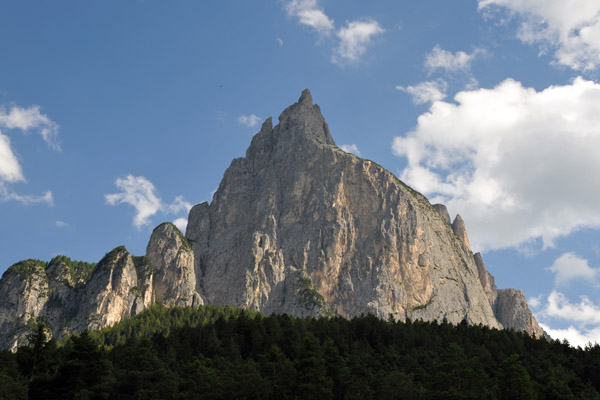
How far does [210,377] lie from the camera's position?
96000 millimetres

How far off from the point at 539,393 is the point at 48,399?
2804 inches

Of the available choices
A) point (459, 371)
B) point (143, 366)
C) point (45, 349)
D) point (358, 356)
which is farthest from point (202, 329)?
point (459, 371)

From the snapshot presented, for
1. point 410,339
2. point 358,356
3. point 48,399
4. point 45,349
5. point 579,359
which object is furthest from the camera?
point 410,339

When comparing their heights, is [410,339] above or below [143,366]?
above

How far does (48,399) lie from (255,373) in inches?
1070

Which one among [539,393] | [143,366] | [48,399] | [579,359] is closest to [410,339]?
[579,359]

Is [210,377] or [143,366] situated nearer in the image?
[143,366]

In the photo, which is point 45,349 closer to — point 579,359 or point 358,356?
point 358,356

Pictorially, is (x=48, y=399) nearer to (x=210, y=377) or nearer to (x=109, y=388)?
(x=109, y=388)

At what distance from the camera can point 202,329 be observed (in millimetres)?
161625

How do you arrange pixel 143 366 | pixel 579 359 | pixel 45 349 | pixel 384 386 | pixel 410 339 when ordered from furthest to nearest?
pixel 410 339 < pixel 579 359 < pixel 45 349 < pixel 384 386 < pixel 143 366

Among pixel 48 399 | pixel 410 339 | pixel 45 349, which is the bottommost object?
pixel 48 399

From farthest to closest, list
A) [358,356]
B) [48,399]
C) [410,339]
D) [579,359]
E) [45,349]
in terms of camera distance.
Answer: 1. [410,339]
2. [579,359]
3. [358,356]
4. [45,349]
5. [48,399]

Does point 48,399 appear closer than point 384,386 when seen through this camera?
Yes
